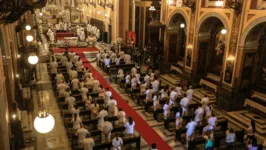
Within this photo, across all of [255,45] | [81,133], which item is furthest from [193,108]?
[81,133]

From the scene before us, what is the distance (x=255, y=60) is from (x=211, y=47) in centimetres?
377

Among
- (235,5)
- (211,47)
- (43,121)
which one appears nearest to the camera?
(43,121)

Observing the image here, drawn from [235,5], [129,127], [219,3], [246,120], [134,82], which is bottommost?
[246,120]

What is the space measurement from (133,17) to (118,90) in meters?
12.2

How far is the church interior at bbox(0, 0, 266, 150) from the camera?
34.7 feet

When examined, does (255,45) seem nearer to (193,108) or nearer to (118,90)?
(193,108)

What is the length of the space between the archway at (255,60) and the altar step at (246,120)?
1.41 m

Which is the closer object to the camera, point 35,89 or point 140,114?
point 140,114

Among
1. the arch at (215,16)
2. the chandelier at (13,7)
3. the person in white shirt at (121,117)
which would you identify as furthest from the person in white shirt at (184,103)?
the chandelier at (13,7)

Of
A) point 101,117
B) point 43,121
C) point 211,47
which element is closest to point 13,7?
point 43,121

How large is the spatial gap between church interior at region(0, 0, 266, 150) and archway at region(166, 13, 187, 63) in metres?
0.08

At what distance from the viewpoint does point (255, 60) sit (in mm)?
14188

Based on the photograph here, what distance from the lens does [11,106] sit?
11094 mm

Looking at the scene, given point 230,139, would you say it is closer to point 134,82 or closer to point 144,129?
point 144,129
